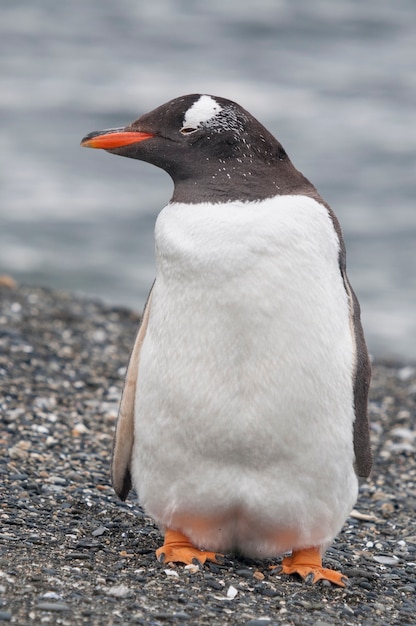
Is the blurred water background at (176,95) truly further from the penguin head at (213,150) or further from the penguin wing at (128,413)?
Result: the penguin head at (213,150)

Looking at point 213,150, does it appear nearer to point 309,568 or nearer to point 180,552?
point 180,552

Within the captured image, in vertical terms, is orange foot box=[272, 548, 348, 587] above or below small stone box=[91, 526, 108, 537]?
above

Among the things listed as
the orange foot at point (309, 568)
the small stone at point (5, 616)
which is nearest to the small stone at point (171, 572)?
the orange foot at point (309, 568)

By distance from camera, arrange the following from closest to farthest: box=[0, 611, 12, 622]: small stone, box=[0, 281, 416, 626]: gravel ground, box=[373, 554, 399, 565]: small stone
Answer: box=[0, 611, 12, 622]: small stone, box=[0, 281, 416, 626]: gravel ground, box=[373, 554, 399, 565]: small stone

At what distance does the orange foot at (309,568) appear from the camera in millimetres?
4852

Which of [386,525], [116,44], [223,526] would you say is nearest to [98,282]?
[386,525]

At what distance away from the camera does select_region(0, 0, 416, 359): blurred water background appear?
1619 cm

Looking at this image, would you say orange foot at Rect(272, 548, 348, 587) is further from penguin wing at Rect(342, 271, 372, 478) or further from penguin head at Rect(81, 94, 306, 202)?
penguin head at Rect(81, 94, 306, 202)

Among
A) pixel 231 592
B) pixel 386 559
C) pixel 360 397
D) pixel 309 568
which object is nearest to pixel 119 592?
pixel 231 592

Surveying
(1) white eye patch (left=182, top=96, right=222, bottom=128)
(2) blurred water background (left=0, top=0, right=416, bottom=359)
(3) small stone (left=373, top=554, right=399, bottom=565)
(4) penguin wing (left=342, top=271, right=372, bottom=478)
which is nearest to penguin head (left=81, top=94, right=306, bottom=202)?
(1) white eye patch (left=182, top=96, right=222, bottom=128)

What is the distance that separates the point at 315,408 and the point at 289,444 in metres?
0.19

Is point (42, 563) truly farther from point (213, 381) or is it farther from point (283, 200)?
point (283, 200)

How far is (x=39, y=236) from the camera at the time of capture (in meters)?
16.9

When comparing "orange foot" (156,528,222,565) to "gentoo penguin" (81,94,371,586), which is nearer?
"gentoo penguin" (81,94,371,586)
